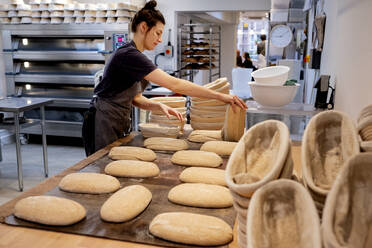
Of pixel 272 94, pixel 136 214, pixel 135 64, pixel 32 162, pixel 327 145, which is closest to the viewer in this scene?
pixel 327 145

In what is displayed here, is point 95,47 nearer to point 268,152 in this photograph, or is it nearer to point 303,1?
point 303,1

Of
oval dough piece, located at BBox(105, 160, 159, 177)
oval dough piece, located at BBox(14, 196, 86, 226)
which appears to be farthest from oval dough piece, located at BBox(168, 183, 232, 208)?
oval dough piece, located at BBox(14, 196, 86, 226)

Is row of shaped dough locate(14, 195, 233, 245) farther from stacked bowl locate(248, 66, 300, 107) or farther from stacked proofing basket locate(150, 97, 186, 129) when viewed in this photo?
stacked bowl locate(248, 66, 300, 107)

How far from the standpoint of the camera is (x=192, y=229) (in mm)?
1009

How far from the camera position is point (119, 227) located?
108cm

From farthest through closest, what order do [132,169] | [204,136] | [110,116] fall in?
[110,116]
[204,136]
[132,169]

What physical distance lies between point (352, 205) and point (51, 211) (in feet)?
2.99

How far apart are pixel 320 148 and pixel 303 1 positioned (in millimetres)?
4895

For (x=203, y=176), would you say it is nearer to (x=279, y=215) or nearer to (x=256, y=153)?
(x=256, y=153)

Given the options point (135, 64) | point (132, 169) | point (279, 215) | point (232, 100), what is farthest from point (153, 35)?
point (279, 215)

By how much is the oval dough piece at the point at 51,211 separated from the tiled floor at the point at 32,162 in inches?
106

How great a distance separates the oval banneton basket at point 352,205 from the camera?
536 millimetres

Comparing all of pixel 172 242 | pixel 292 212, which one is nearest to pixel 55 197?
pixel 172 242

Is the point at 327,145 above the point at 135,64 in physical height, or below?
below
